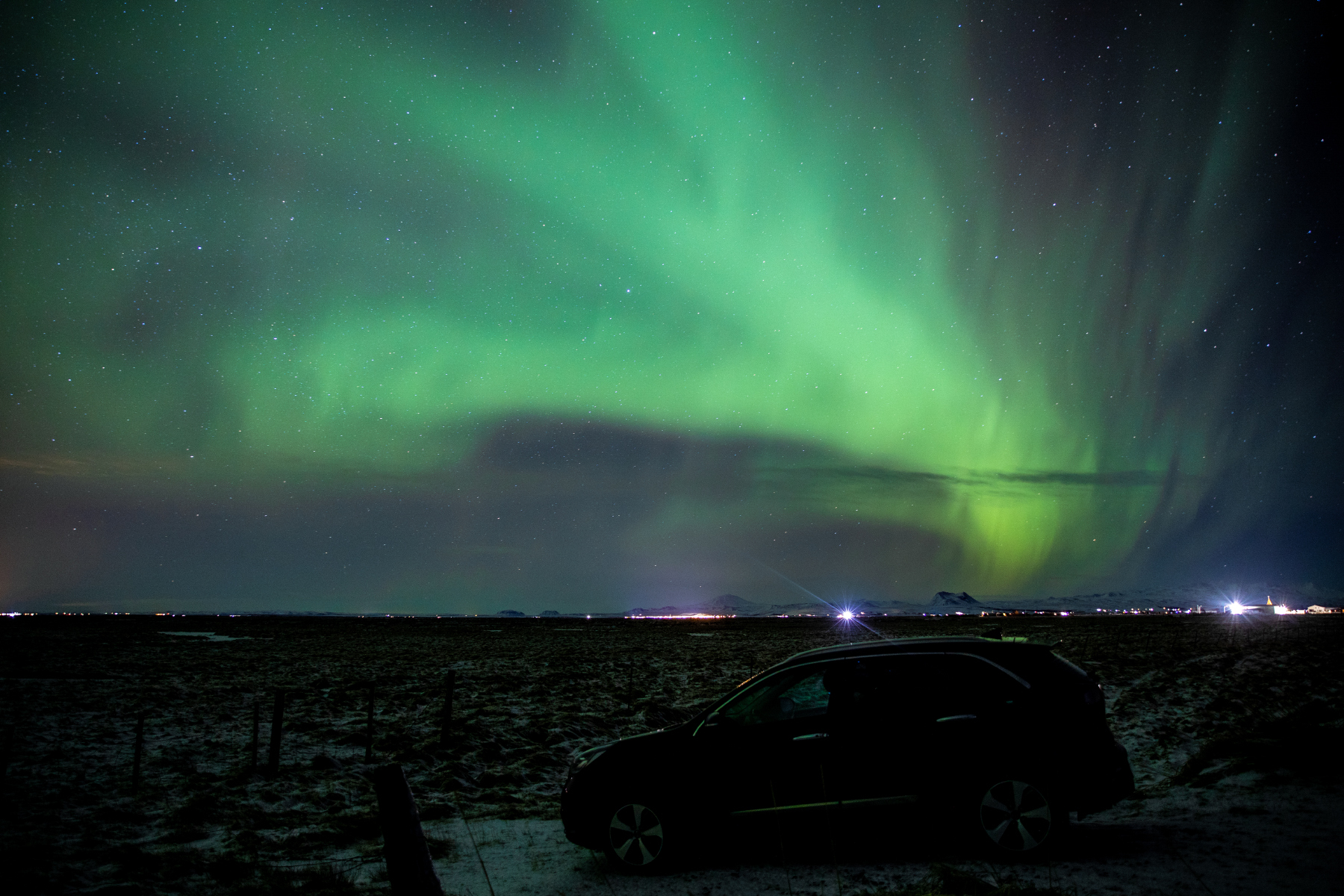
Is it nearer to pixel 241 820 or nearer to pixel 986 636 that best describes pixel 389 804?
pixel 986 636

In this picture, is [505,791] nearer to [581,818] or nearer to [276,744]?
[276,744]

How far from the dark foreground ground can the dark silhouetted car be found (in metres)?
0.35

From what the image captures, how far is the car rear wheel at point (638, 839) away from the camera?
740 centimetres

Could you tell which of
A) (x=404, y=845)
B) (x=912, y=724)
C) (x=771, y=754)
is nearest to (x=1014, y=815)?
(x=912, y=724)

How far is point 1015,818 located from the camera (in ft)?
23.0

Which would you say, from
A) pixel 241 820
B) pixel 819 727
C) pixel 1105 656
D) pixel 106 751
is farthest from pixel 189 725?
pixel 1105 656

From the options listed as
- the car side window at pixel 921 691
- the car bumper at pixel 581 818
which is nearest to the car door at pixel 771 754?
the car side window at pixel 921 691

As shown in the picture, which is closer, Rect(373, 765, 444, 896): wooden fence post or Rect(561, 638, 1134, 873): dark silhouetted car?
Rect(373, 765, 444, 896): wooden fence post

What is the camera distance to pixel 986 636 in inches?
321

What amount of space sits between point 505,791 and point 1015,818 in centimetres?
778

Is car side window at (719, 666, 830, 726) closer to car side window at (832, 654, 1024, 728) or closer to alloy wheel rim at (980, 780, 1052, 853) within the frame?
car side window at (832, 654, 1024, 728)

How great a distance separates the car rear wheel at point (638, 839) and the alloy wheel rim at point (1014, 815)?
284cm

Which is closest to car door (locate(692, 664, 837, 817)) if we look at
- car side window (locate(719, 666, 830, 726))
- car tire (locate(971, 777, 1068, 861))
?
car side window (locate(719, 666, 830, 726))

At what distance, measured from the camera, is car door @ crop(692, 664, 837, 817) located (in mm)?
7289
